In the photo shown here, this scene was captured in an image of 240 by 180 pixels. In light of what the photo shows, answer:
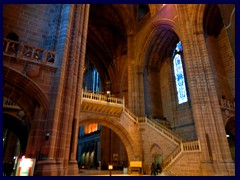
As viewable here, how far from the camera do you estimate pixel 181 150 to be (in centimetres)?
1170

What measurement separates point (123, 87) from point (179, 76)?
740 centimetres

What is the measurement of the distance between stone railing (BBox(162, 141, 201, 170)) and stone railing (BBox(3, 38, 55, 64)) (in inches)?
384

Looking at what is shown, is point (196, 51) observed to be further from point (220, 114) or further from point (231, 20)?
point (231, 20)

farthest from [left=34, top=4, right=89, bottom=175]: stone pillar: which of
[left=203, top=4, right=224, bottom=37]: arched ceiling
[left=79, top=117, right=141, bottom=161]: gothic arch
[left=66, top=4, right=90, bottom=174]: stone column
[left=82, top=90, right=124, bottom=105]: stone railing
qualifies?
[left=203, top=4, right=224, bottom=37]: arched ceiling

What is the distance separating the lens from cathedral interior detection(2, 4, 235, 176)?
23.1 feet

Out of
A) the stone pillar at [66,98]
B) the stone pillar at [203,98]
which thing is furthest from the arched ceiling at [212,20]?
the stone pillar at [66,98]

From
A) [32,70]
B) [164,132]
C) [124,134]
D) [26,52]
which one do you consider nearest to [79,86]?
[32,70]

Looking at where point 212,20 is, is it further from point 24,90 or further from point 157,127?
point 24,90

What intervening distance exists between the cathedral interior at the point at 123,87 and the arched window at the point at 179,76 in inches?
→ 4.5

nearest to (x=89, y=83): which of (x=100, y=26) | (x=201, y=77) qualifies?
(x=100, y=26)

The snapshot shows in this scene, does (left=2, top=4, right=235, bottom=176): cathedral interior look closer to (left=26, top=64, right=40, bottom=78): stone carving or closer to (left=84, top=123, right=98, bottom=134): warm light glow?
(left=26, top=64, right=40, bottom=78): stone carving

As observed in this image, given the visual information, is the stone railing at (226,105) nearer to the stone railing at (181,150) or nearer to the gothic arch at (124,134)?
the stone railing at (181,150)

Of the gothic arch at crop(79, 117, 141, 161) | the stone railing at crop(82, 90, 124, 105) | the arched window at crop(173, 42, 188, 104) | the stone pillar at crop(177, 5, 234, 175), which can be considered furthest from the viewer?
the arched window at crop(173, 42, 188, 104)

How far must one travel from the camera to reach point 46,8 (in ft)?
30.7
